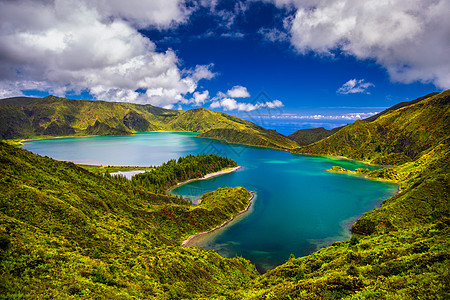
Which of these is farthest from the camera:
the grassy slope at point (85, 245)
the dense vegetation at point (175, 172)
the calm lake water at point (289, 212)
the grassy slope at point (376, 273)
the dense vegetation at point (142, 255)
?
the dense vegetation at point (175, 172)

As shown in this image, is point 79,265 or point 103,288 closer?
point 103,288

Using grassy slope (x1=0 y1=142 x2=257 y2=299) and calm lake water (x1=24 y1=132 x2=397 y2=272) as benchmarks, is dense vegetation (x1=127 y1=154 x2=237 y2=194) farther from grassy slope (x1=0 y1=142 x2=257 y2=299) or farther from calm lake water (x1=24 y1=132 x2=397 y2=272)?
grassy slope (x1=0 y1=142 x2=257 y2=299)

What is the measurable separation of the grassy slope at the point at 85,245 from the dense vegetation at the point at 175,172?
5159cm

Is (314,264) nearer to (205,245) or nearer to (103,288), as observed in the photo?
(103,288)

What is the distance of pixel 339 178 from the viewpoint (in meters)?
168

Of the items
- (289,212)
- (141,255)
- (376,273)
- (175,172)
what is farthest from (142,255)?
(175,172)

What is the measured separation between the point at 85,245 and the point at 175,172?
119 m

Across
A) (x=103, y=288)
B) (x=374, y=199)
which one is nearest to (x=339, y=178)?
(x=374, y=199)

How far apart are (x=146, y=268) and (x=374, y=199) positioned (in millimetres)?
122344

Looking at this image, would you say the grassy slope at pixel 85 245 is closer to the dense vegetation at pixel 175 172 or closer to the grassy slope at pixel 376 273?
the grassy slope at pixel 376 273

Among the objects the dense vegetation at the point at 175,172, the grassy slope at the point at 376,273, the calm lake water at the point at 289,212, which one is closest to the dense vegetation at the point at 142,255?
the grassy slope at the point at 376,273

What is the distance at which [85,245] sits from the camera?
33.9m

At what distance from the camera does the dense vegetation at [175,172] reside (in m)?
125

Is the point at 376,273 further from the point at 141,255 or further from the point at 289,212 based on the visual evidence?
the point at 289,212
